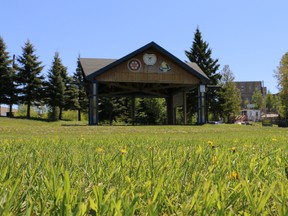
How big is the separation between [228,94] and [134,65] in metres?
31.2

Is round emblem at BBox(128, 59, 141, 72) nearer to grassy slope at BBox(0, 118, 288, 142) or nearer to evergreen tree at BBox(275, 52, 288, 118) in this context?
grassy slope at BBox(0, 118, 288, 142)

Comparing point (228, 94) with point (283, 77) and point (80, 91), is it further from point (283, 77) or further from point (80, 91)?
point (80, 91)

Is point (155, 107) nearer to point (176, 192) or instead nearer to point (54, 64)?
point (54, 64)

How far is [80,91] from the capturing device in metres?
58.3

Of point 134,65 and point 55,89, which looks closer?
point 134,65

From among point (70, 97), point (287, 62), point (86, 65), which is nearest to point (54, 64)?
point (70, 97)

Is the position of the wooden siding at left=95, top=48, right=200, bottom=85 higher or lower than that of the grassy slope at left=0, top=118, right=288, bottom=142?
higher

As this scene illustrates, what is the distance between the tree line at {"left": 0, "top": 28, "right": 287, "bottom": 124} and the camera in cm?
4703

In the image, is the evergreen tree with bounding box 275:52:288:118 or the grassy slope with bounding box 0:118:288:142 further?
A: the evergreen tree with bounding box 275:52:288:118

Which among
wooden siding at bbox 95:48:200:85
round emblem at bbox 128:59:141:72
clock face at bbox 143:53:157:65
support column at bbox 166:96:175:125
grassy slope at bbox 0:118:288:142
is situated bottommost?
grassy slope at bbox 0:118:288:142

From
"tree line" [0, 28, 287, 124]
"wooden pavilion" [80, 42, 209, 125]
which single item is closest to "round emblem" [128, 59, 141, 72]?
"wooden pavilion" [80, 42, 209, 125]

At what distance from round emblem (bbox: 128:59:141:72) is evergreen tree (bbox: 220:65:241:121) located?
2777 cm

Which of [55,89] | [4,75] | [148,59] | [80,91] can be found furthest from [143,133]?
[80,91]

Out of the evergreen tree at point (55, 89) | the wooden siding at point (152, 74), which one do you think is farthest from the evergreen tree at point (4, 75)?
the wooden siding at point (152, 74)
